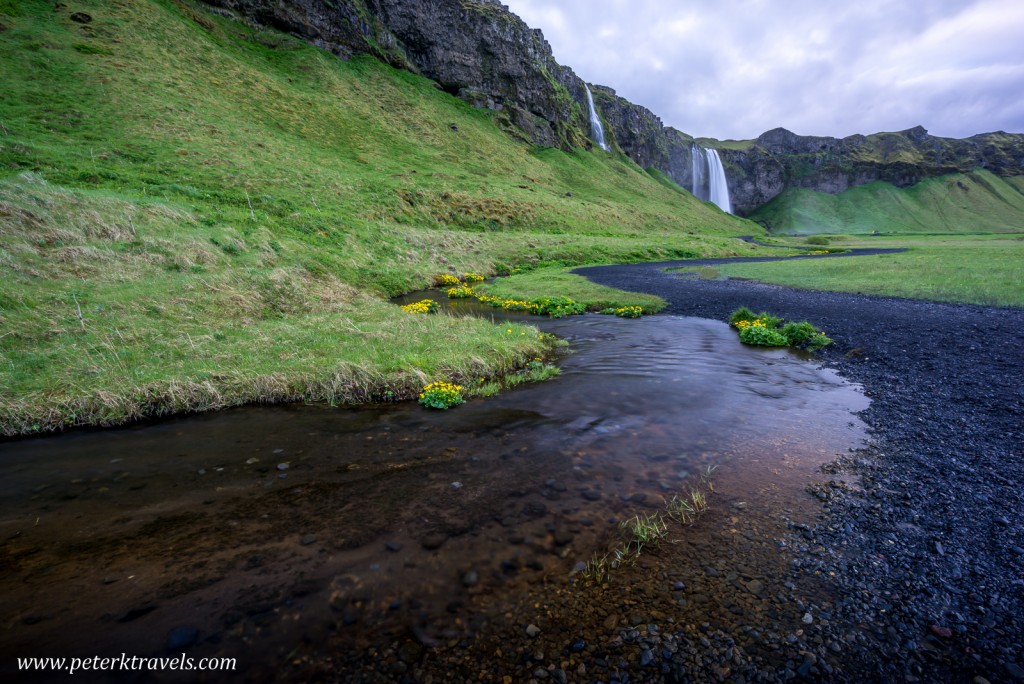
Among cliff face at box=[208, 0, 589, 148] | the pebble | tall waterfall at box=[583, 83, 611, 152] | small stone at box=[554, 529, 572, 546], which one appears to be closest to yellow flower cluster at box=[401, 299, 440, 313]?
small stone at box=[554, 529, 572, 546]

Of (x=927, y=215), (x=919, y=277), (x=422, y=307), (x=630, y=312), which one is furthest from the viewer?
(x=927, y=215)

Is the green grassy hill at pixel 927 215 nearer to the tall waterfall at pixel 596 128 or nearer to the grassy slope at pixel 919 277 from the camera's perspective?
the tall waterfall at pixel 596 128

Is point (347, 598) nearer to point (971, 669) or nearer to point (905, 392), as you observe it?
point (971, 669)

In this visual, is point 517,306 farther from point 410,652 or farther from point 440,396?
point 410,652

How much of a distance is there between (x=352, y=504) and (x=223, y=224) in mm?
24532

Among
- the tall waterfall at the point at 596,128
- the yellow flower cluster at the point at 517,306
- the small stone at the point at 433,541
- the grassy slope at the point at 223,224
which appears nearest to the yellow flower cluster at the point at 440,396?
the grassy slope at the point at 223,224

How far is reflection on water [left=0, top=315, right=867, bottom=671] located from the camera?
15.5ft

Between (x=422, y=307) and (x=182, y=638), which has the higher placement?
(x=422, y=307)

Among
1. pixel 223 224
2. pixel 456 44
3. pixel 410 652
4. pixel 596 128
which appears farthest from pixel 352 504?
pixel 596 128

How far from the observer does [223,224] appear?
79.4ft

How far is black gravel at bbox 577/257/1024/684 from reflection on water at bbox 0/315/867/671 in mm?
930

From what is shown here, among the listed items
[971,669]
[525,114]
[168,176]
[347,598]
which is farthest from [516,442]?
[525,114]

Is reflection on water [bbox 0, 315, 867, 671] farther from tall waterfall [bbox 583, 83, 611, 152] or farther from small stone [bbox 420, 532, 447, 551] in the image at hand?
tall waterfall [bbox 583, 83, 611, 152]

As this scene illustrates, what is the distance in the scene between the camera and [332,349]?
12984mm
